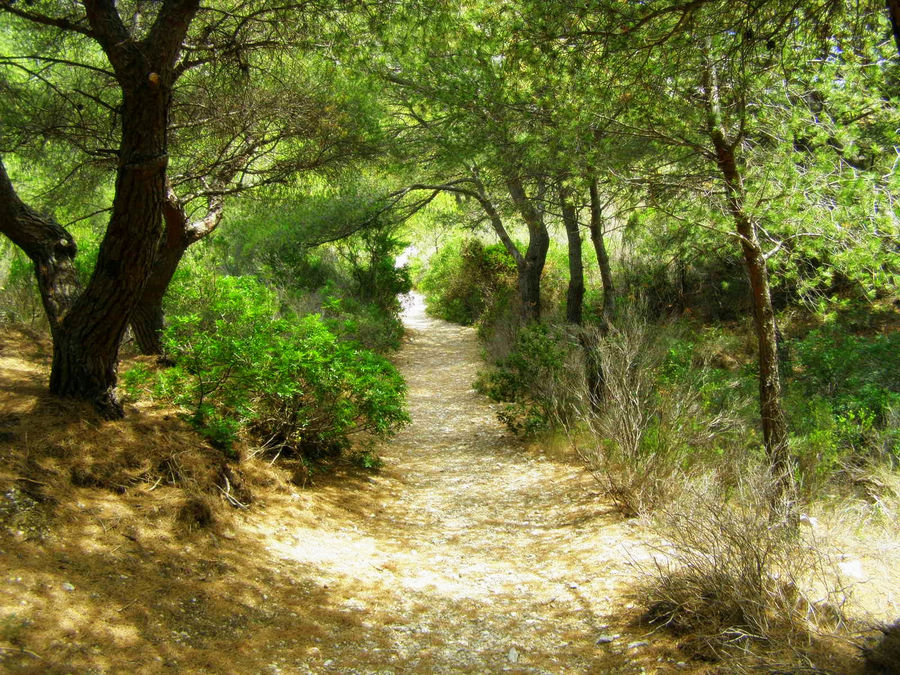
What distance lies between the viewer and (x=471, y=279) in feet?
66.9

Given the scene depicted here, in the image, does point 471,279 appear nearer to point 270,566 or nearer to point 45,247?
point 45,247

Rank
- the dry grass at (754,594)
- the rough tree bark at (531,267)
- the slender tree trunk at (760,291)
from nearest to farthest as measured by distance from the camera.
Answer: the dry grass at (754,594), the slender tree trunk at (760,291), the rough tree bark at (531,267)

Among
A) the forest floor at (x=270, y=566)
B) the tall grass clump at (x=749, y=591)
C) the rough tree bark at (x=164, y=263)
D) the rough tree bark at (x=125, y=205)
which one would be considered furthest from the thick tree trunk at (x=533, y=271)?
the tall grass clump at (x=749, y=591)

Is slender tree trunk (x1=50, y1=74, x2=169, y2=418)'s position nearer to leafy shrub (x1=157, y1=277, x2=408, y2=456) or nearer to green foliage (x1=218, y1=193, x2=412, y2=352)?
leafy shrub (x1=157, y1=277, x2=408, y2=456)

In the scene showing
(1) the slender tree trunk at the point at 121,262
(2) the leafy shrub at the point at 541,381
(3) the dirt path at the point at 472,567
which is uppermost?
(1) the slender tree trunk at the point at 121,262

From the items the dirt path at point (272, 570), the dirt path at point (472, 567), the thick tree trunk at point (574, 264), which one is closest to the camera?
the dirt path at point (272, 570)

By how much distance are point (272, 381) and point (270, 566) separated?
5.88 feet

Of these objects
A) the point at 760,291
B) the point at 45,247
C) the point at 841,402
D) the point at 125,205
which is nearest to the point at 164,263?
the point at 45,247

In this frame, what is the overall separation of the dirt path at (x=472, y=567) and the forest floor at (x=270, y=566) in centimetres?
2

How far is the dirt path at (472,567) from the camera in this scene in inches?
133

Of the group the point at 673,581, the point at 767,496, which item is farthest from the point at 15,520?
the point at 767,496

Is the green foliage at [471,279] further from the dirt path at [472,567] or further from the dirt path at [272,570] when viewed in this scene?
the dirt path at [272,570]

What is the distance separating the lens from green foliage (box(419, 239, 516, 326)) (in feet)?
63.9

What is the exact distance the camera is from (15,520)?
339cm
